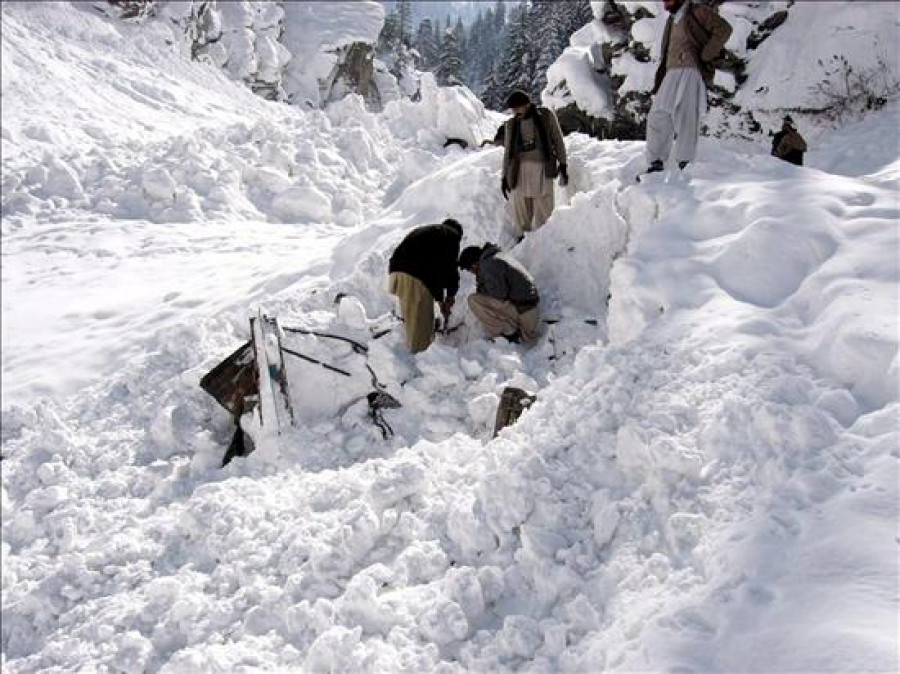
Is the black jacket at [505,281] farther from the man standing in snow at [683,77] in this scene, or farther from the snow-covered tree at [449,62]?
the snow-covered tree at [449,62]

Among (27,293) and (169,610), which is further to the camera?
(27,293)

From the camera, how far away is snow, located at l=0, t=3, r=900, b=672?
8.71ft

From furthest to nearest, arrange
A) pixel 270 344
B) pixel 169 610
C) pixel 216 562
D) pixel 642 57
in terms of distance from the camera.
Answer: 1. pixel 642 57
2. pixel 270 344
3. pixel 216 562
4. pixel 169 610

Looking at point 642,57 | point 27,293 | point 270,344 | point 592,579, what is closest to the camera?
point 592,579

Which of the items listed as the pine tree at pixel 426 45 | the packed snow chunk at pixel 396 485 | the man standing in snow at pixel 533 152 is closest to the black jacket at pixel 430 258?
the man standing in snow at pixel 533 152

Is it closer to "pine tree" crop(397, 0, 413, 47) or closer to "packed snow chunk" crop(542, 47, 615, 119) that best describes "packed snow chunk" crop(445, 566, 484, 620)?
"packed snow chunk" crop(542, 47, 615, 119)

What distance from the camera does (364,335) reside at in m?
6.15

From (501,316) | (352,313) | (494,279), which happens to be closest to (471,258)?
(494,279)

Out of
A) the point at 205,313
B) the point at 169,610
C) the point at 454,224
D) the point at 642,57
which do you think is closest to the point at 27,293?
the point at 205,313

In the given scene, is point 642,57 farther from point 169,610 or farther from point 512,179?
point 169,610

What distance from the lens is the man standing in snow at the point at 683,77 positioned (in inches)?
220

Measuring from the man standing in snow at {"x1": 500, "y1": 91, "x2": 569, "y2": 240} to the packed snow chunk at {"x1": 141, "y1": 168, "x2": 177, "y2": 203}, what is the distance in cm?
755

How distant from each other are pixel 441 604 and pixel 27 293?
8668mm

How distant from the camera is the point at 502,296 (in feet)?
19.1
